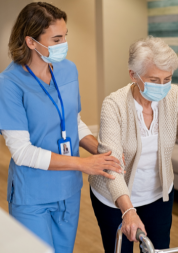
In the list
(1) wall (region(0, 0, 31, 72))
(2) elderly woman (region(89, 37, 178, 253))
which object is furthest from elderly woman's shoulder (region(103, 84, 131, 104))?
(1) wall (region(0, 0, 31, 72))

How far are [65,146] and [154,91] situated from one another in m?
0.44

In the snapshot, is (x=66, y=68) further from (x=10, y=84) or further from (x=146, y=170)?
(x=146, y=170)

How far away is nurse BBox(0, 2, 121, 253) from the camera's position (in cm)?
132

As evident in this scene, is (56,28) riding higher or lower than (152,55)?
higher

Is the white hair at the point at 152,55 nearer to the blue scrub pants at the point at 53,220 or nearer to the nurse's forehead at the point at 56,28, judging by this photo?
the nurse's forehead at the point at 56,28

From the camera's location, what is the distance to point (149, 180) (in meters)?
A: 1.52

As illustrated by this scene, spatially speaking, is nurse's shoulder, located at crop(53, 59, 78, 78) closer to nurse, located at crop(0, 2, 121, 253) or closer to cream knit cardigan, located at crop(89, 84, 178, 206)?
nurse, located at crop(0, 2, 121, 253)

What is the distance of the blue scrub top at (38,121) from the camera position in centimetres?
132

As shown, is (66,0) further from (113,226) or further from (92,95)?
(113,226)

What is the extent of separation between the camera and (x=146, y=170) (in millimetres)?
1509

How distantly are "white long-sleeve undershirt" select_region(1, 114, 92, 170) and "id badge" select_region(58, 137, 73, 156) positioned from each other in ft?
0.32

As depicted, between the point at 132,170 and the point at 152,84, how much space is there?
38 centimetres

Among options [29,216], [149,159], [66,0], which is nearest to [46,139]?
[29,216]

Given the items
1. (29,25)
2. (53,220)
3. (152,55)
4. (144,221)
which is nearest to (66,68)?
(29,25)
